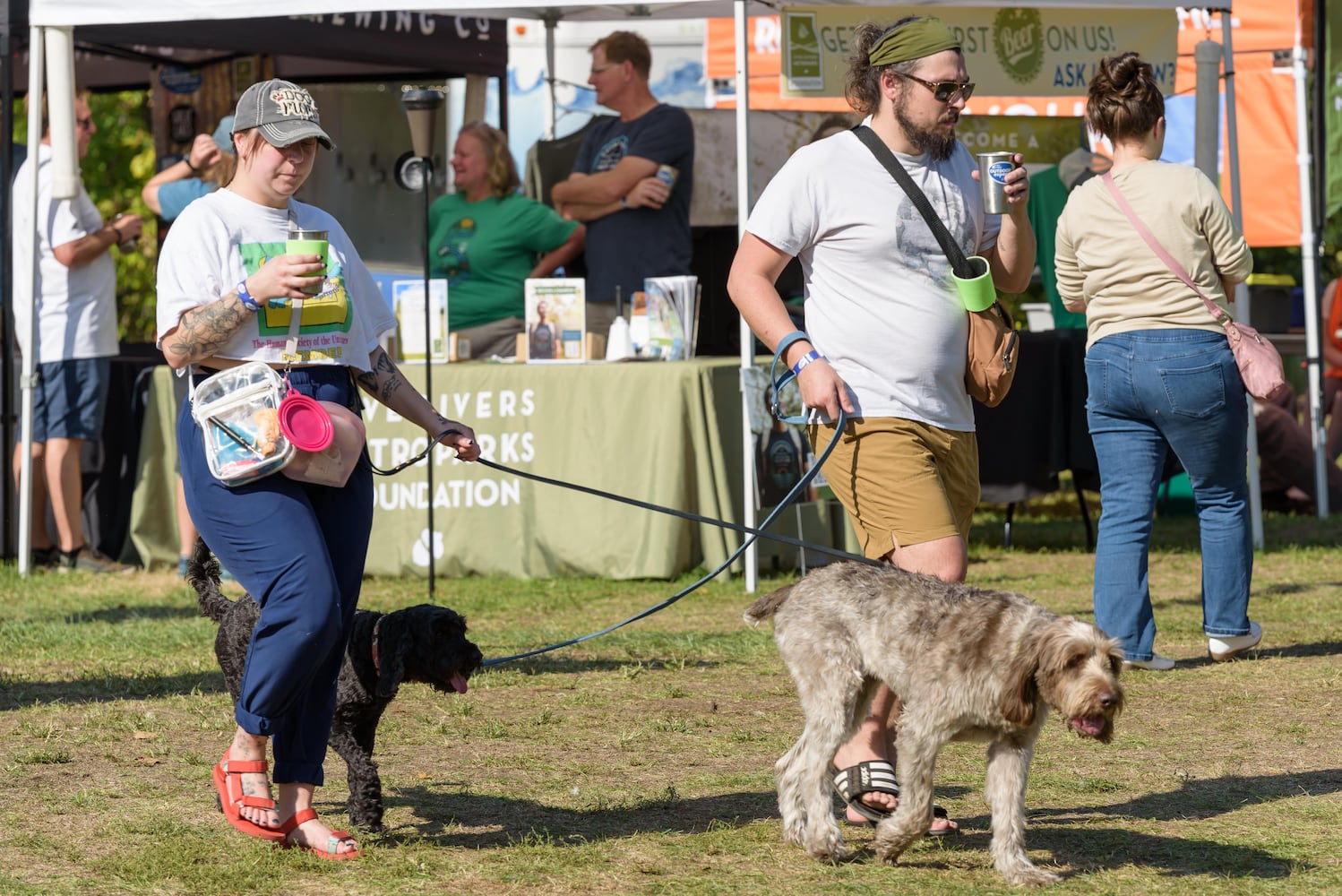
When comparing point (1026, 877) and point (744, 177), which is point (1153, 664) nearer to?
point (1026, 877)

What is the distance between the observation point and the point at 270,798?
174 inches

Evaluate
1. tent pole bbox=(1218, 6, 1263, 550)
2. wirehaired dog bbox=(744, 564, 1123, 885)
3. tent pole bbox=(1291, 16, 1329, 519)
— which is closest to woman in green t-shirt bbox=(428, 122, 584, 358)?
tent pole bbox=(1218, 6, 1263, 550)

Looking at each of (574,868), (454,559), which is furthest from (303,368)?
(454,559)

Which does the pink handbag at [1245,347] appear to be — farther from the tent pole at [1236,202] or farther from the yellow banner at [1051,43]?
the yellow banner at [1051,43]

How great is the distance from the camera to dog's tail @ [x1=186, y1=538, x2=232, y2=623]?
4.93 m

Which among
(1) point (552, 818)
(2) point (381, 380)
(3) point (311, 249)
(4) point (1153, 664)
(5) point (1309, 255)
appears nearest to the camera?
(3) point (311, 249)

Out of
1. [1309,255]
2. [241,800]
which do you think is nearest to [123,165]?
[1309,255]

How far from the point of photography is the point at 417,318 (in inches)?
370

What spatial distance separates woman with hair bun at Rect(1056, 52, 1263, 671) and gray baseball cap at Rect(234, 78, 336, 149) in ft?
11.2

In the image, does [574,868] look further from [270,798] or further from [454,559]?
[454,559]

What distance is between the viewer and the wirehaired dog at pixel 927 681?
3916mm

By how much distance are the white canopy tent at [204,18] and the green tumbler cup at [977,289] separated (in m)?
3.98

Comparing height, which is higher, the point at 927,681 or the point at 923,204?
the point at 923,204

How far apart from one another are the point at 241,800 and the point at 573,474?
16.2 ft
